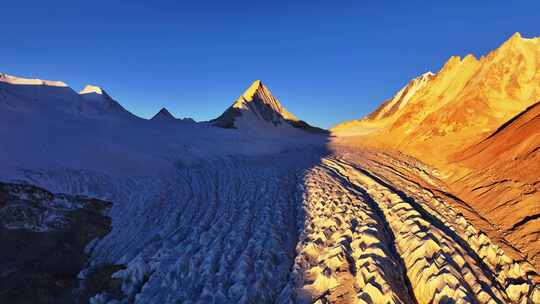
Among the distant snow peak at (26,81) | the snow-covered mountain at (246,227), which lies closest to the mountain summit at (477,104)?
the snow-covered mountain at (246,227)

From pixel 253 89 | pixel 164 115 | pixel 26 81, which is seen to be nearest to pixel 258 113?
pixel 253 89

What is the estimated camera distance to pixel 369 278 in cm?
689

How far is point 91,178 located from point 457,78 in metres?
37.5

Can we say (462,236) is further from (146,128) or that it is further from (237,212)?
(146,128)

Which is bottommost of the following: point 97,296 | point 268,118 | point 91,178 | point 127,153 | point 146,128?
point 97,296

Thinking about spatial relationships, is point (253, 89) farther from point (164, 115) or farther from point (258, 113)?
point (164, 115)

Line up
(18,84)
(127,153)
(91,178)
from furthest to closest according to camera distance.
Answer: (18,84) < (127,153) < (91,178)

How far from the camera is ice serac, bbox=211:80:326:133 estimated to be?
2219 inches

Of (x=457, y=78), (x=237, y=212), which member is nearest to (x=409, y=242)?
(x=237, y=212)

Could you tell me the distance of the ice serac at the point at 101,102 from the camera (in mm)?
31984

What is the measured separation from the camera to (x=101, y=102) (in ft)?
111

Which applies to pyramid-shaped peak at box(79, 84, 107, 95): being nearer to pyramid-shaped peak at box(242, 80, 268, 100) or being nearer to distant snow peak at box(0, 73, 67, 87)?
distant snow peak at box(0, 73, 67, 87)

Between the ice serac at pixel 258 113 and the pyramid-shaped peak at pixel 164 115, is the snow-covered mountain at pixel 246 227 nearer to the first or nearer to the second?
the pyramid-shaped peak at pixel 164 115

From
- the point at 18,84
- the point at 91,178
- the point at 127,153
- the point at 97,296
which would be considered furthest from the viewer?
the point at 18,84
